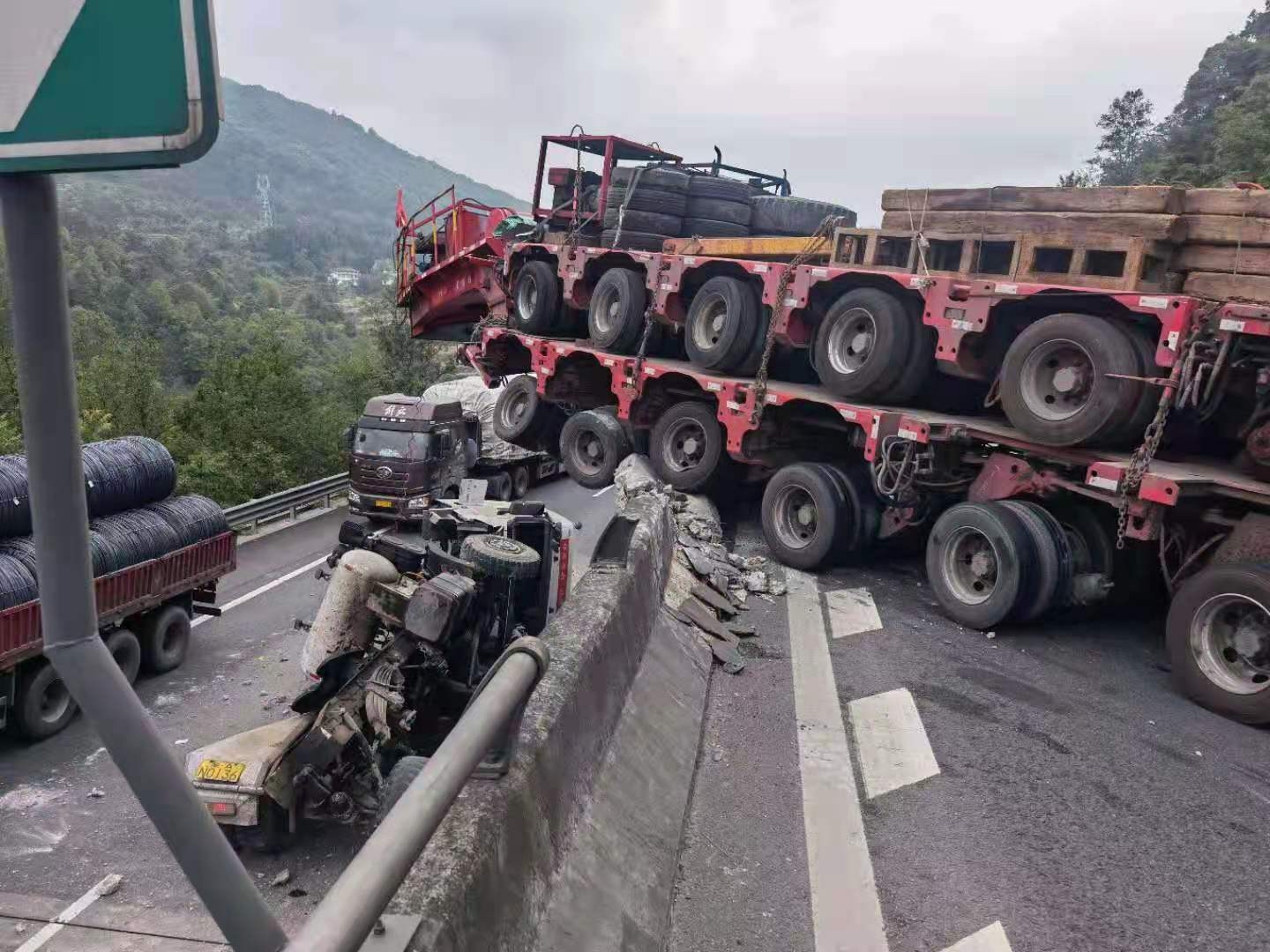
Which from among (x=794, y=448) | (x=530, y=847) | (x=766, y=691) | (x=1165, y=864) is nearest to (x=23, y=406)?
(x=530, y=847)

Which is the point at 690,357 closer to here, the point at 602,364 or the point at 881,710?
the point at 602,364

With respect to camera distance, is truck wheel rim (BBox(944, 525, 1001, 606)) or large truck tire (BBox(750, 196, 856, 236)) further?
large truck tire (BBox(750, 196, 856, 236))

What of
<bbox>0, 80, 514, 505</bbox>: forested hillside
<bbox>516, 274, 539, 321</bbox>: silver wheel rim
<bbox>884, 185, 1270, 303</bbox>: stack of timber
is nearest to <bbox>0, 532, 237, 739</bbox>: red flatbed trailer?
<bbox>0, 80, 514, 505</bbox>: forested hillside

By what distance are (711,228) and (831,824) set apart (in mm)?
10193

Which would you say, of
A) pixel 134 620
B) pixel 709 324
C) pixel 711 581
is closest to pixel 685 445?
pixel 709 324

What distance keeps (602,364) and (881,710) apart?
818 cm

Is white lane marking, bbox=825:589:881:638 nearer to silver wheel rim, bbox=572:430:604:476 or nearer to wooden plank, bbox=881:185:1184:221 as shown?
wooden plank, bbox=881:185:1184:221

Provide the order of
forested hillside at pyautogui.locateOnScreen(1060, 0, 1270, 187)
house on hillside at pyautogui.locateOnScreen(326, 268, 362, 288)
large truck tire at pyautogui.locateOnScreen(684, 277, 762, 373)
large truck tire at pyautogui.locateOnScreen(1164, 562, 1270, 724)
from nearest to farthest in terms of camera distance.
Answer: large truck tire at pyautogui.locateOnScreen(1164, 562, 1270, 724) → large truck tire at pyautogui.locateOnScreen(684, 277, 762, 373) → forested hillside at pyautogui.locateOnScreen(1060, 0, 1270, 187) → house on hillside at pyautogui.locateOnScreen(326, 268, 362, 288)

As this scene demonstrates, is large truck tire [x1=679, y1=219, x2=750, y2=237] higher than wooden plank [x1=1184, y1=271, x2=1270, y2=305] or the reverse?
higher

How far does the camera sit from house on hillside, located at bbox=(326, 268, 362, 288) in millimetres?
176837

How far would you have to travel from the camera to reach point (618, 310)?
12688 millimetres

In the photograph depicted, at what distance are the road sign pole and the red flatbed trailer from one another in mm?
6709

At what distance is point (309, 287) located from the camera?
140 m

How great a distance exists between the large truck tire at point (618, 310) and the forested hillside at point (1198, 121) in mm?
28287
